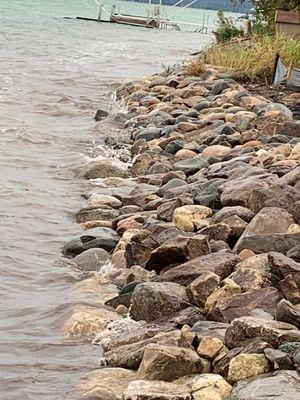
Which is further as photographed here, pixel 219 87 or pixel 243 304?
pixel 219 87

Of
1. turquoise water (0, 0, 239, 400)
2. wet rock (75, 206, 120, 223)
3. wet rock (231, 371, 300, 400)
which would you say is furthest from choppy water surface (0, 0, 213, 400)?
wet rock (231, 371, 300, 400)

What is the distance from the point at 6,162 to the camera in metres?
9.74

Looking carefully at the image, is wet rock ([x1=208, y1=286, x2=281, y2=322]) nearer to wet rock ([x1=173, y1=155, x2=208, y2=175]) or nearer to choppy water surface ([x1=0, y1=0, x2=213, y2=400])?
choppy water surface ([x1=0, y1=0, x2=213, y2=400])

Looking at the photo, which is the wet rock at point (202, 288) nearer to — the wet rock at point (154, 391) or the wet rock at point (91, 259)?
the wet rock at point (154, 391)

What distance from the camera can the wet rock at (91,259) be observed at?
6.03 meters

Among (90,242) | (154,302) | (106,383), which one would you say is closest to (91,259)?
(90,242)

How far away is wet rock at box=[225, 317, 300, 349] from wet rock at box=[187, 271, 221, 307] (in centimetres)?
72

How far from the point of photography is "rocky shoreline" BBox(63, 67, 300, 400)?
387 centimetres

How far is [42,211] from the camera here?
7645 millimetres

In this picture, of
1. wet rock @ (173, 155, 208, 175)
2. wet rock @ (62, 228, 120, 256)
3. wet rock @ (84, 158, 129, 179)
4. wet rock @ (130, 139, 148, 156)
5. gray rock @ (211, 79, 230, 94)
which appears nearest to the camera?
wet rock @ (62, 228, 120, 256)

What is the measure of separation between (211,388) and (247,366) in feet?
0.65

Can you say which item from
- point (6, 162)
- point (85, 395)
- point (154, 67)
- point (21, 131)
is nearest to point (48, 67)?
point (154, 67)

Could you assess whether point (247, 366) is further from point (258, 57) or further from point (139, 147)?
point (258, 57)

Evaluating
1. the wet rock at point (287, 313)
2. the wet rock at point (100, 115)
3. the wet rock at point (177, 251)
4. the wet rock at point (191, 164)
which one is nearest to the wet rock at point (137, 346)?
the wet rock at point (287, 313)
